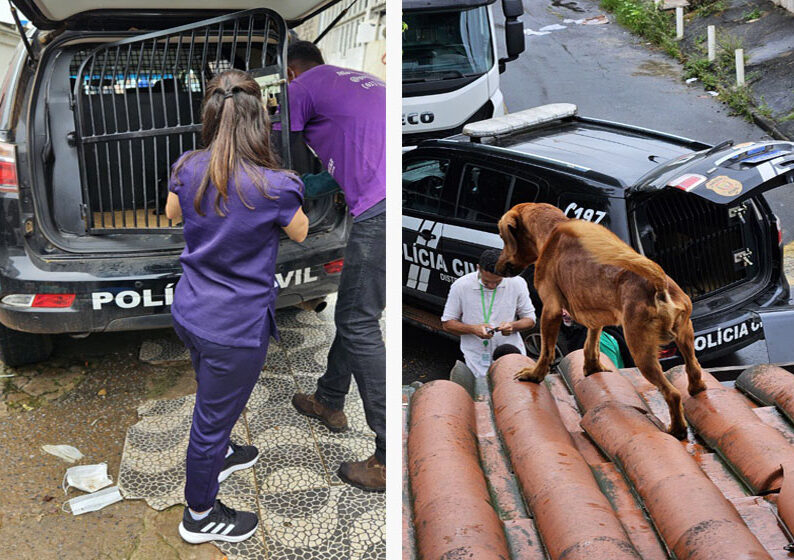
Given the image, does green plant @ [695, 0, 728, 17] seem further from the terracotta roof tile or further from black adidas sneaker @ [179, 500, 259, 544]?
black adidas sneaker @ [179, 500, 259, 544]

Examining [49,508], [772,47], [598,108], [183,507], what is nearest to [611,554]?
[598,108]

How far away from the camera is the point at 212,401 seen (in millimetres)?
2225

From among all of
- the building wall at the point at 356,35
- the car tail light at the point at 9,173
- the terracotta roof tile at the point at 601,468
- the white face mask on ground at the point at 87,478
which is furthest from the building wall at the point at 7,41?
the terracotta roof tile at the point at 601,468

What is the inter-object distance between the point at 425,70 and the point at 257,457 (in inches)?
55.3

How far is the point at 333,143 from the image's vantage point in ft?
7.64

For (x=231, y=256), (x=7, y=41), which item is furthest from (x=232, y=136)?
(x=7, y=41)

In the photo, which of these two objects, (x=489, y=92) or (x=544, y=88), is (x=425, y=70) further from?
(x=544, y=88)

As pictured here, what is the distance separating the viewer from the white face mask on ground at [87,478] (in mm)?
2522

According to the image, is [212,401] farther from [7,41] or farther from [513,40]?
[7,41]

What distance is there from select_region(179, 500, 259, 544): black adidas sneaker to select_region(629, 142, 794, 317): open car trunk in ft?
4.59

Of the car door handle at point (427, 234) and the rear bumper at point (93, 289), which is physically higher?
the car door handle at point (427, 234)

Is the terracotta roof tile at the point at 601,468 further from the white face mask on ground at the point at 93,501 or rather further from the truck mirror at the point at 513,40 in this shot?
the white face mask on ground at the point at 93,501

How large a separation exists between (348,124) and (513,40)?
0.51m

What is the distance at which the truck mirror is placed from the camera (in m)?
1.97
